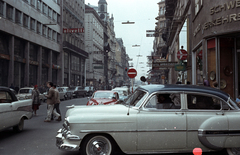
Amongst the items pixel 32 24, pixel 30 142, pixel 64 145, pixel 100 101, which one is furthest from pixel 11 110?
pixel 32 24

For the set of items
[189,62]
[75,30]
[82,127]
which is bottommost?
[82,127]

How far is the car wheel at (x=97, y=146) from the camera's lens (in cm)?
571

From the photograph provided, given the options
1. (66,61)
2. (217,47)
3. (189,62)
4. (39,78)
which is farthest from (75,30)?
(217,47)

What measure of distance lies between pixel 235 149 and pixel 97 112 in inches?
119

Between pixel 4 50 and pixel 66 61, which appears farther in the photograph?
pixel 66 61

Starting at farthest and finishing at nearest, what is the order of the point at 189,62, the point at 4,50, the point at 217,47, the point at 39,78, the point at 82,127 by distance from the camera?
1. the point at 39,78
2. the point at 4,50
3. the point at 189,62
4. the point at 217,47
5. the point at 82,127

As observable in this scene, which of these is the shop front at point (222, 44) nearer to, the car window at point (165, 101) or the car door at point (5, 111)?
the car window at point (165, 101)

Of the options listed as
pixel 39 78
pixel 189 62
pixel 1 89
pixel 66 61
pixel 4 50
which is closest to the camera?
pixel 1 89

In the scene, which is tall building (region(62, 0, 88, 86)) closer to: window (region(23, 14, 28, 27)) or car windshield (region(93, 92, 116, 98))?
window (region(23, 14, 28, 27))

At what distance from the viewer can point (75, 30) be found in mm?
40781

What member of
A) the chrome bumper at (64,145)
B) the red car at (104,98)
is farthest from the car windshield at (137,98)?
the red car at (104,98)

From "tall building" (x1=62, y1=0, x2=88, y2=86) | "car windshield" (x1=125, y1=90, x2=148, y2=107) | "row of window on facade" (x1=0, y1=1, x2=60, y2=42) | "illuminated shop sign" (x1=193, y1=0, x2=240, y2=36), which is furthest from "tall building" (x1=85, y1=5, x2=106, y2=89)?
"car windshield" (x1=125, y1=90, x2=148, y2=107)

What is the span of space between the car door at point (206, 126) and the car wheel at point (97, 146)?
1634 millimetres

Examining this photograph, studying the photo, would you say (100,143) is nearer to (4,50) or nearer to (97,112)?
(97,112)
